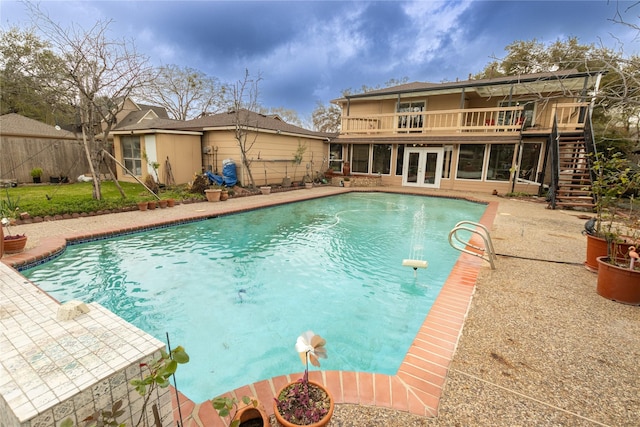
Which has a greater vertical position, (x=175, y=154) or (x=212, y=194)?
(x=175, y=154)

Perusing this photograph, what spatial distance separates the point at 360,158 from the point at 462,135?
5.87m

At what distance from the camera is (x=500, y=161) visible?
14344mm

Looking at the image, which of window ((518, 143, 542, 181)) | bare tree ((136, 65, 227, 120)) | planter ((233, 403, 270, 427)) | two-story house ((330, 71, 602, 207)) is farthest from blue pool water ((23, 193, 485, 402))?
bare tree ((136, 65, 227, 120))

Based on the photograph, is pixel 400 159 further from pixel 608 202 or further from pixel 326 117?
pixel 326 117

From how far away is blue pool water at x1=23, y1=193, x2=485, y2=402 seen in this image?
3.22m

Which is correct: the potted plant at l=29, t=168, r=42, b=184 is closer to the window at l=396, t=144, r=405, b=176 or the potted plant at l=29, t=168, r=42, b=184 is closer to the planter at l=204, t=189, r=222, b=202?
the planter at l=204, t=189, r=222, b=202

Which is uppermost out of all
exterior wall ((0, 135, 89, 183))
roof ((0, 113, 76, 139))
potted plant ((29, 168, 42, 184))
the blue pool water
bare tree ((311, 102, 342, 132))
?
bare tree ((311, 102, 342, 132))

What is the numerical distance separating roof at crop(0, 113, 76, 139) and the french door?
17.2 meters

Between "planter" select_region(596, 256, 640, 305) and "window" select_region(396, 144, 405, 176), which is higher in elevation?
"window" select_region(396, 144, 405, 176)

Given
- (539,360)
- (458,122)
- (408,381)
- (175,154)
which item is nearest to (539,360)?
(539,360)

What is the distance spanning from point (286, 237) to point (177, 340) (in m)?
4.06

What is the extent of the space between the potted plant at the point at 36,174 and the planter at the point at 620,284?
63.1 feet

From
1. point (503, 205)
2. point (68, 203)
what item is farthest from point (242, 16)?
point (503, 205)

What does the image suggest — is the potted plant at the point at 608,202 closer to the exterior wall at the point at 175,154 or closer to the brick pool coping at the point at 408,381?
the brick pool coping at the point at 408,381
